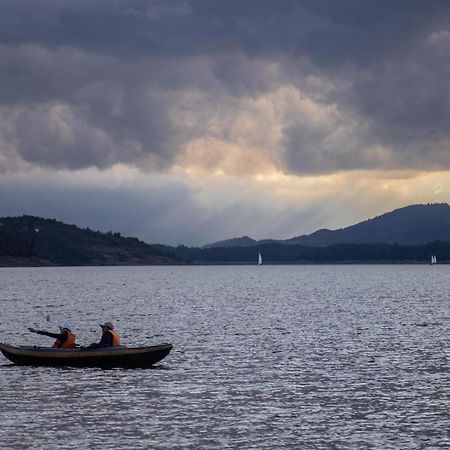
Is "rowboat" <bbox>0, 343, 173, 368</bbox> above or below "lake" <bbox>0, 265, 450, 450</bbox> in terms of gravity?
above

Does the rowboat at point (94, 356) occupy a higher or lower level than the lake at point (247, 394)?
higher

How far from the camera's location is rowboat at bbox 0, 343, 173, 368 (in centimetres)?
5756

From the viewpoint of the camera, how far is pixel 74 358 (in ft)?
190

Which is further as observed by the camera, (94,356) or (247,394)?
Answer: (94,356)

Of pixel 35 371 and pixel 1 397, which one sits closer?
pixel 1 397

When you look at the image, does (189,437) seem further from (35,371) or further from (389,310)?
(389,310)

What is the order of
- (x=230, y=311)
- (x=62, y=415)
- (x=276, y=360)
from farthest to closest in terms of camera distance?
1. (x=230, y=311)
2. (x=276, y=360)
3. (x=62, y=415)

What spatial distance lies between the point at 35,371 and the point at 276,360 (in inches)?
775

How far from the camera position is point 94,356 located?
57.6 m

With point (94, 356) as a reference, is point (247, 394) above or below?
below

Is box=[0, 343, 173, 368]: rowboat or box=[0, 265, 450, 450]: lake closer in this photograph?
box=[0, 265, 450, 450]: lake

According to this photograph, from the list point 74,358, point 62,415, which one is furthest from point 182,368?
point 62,415

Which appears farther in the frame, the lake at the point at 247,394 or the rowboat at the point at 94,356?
the rowboat at the point at 94,356

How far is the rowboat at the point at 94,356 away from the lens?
57562mm
